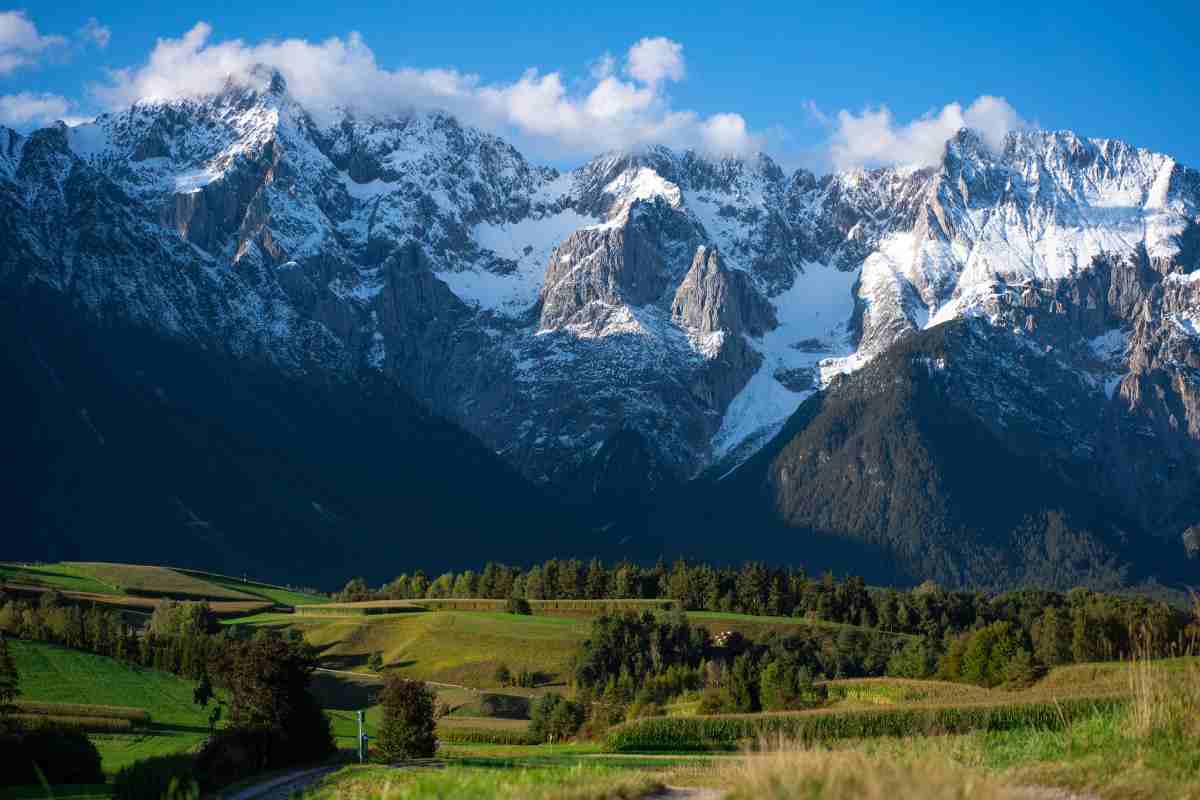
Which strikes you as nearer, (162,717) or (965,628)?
(162,717)

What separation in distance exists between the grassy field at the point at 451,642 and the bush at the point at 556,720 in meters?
43.6

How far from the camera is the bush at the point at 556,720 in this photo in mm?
101625

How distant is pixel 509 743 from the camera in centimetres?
10019

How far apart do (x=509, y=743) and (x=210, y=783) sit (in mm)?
52625

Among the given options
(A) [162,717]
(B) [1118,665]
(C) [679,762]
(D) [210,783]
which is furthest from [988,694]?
(A) [162,717]

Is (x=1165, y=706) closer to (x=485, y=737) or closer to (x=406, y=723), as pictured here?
(x=406, y=723)

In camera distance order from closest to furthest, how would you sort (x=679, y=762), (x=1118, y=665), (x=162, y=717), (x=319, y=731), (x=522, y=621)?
(x=679, y=762) → (x=319, y=731) → (x=1118, y=665) → (x=162, y=717) → (x=522, y=621)

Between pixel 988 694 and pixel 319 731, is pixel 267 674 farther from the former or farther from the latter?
pixel 988 694

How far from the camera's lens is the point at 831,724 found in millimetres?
68500

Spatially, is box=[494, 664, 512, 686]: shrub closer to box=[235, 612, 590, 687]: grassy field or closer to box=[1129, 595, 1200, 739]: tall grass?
box=[235, 612, 590, 687]: grassy field

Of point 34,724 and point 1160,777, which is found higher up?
point 1160,777

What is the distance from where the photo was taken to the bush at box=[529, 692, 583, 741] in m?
102

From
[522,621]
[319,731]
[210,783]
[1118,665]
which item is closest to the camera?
[210,783]

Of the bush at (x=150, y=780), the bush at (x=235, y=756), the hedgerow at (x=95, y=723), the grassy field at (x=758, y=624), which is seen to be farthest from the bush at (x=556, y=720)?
the grassy field at (x=758, y=624)
